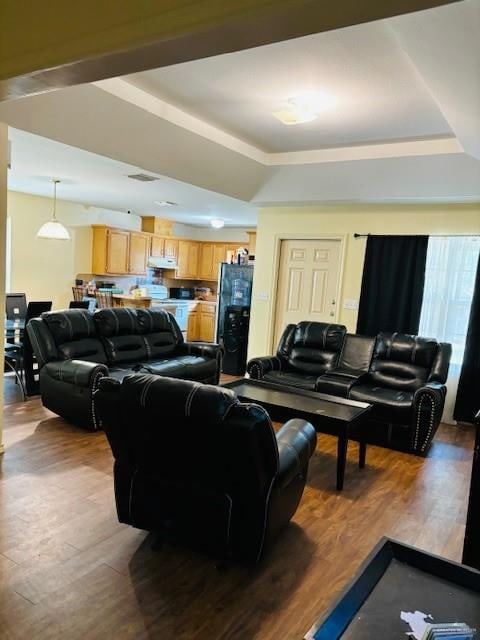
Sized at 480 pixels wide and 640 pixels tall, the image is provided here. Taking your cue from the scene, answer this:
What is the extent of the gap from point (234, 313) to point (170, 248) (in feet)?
10.2

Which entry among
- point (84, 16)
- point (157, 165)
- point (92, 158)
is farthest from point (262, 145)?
point (84, 16)

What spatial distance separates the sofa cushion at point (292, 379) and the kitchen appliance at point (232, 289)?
6.54 ft

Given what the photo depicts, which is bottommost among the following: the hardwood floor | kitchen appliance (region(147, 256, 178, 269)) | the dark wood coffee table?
the hardwood floor

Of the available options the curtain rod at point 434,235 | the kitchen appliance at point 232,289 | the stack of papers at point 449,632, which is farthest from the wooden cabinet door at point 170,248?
the stack of papers at point 449,632

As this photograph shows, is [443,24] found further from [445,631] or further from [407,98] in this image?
[445,631]

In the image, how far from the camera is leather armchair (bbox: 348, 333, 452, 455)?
12.6ft

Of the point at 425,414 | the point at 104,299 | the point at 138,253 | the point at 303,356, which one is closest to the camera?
the point at 425,414

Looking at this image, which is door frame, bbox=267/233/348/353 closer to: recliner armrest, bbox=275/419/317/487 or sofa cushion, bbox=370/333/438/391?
sofa cushion, bbox=370/333/438/391

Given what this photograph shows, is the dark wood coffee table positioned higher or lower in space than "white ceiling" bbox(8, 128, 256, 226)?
lower

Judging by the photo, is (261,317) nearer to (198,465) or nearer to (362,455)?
(362,455)

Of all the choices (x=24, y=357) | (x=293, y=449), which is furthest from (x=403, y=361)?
(x=24, y=357)

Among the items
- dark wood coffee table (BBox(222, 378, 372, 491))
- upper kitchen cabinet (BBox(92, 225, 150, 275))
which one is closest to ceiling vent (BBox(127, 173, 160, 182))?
dark wood coffee table (BBox(222, 378, 372, 491))

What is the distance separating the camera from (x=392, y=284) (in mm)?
5227

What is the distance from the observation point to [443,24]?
183cm
